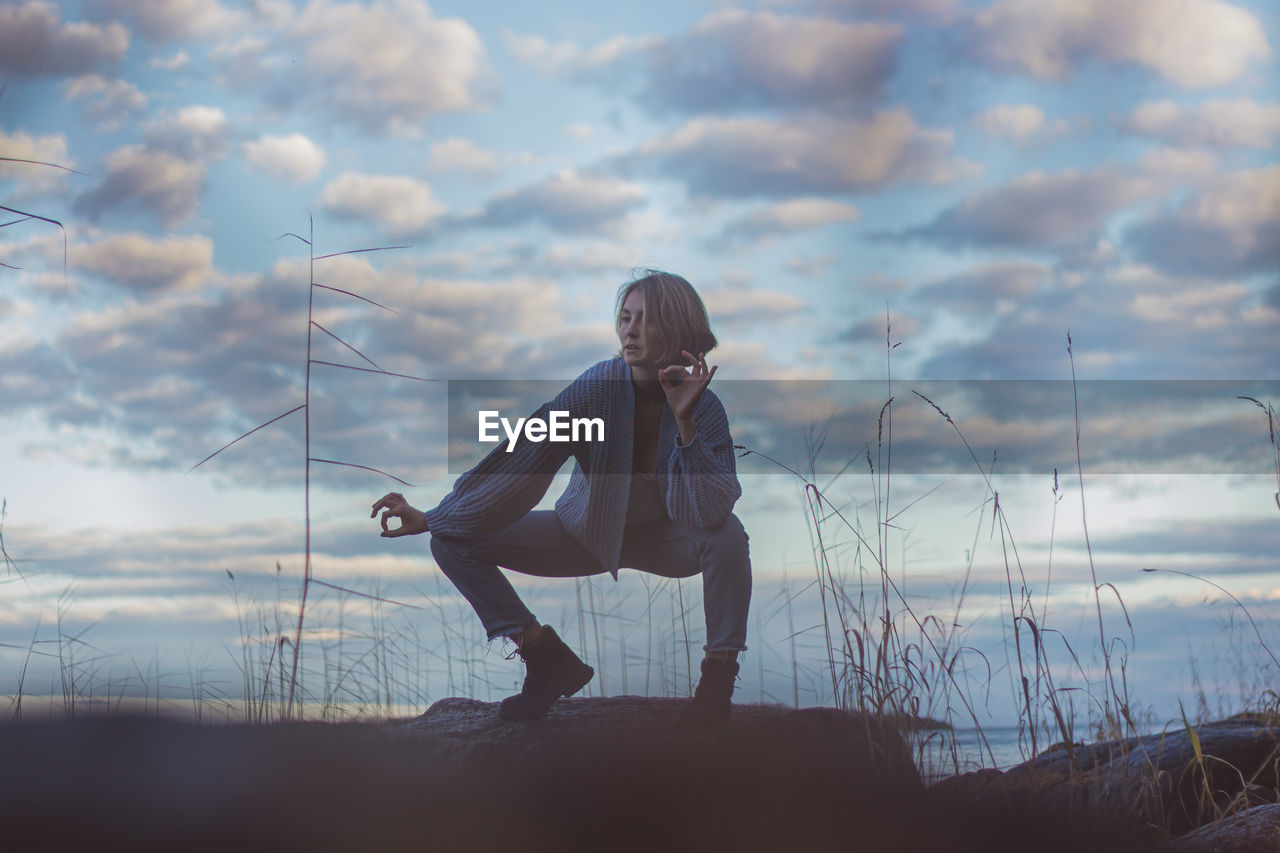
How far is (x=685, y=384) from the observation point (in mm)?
3072

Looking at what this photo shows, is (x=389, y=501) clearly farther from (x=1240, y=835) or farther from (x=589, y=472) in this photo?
(x=1240, y=835)

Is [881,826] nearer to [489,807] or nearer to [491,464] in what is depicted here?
[489,807]

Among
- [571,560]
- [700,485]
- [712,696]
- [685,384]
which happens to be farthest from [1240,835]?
[571,560]

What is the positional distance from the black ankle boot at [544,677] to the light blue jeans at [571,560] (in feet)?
0.29

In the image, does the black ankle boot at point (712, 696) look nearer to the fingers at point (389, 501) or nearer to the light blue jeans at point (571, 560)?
the light blue jeans at point (571, 560)

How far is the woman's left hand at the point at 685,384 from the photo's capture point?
304 centimetres

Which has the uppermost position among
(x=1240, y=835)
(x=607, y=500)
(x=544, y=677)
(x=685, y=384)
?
(x=685, y=384)

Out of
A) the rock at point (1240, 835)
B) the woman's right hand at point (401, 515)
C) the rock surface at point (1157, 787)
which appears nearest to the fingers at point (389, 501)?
the woman's right hand at point (401, 515)

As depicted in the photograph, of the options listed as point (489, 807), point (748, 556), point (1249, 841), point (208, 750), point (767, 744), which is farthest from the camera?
point (748, 556)

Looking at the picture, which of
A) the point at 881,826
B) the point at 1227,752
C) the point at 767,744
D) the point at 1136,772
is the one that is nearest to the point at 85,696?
the point at 767,744

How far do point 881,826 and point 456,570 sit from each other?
1.74 metres

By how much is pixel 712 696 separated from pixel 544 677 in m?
0.59

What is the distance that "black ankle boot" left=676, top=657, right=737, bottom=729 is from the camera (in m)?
3.03

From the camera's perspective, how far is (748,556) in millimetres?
3135
